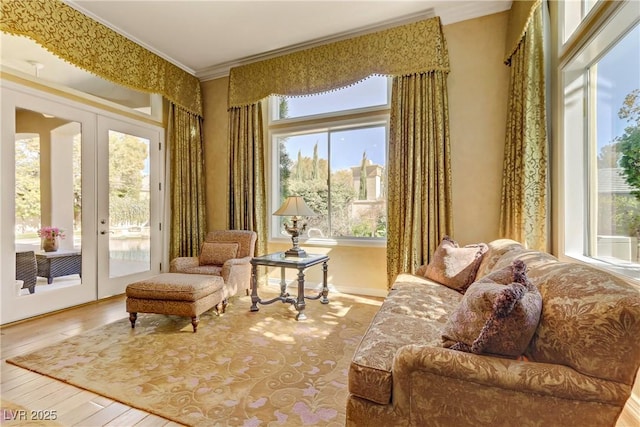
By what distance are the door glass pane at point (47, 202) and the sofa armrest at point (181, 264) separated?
1.08m

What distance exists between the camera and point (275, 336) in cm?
267

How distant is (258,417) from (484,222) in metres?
2.92

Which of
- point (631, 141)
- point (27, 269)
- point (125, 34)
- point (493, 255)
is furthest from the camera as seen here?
point (125, 34)

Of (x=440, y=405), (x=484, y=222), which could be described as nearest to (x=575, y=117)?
(x=484, y=222)

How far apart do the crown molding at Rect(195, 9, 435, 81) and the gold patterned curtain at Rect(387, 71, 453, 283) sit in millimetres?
647

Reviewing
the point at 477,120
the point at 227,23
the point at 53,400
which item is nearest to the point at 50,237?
the point at 53,400

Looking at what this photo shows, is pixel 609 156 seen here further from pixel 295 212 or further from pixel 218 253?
pixel 218 253

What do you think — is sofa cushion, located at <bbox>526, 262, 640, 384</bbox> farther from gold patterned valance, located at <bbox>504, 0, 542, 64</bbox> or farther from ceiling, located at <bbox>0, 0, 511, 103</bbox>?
ceiling, located at <bbox>0, 0, 511, 103</bbox>

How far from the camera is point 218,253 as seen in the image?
373 cm

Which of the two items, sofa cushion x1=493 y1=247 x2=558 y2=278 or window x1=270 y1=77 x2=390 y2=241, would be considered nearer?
sofa cushion x1=493 y1=247 x2=558 y2=278

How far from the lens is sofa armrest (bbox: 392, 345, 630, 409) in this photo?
1.01 meters

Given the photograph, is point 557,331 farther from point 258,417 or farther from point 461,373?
point 258,417

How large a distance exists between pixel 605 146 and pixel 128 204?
494 cm

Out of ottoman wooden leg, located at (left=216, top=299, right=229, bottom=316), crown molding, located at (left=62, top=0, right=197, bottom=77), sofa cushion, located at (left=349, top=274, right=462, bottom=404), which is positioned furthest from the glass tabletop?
crown molding, located at (left=62, top=0, right=197, bottom=77)
